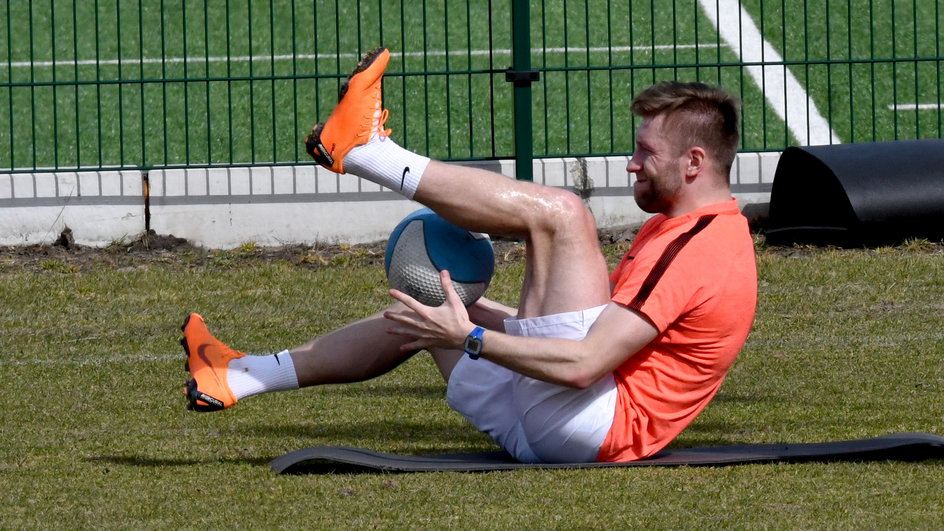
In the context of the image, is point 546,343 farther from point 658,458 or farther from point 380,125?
point 380,125

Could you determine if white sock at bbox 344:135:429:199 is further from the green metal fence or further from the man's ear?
the green metal fence

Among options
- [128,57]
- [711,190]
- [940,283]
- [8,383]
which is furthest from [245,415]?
[128,57]

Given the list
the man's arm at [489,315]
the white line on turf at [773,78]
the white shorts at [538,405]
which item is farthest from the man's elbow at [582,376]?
the white line on turf at [773,78]

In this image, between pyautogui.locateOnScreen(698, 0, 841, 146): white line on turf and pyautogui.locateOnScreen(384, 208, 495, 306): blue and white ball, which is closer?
pyautogui.locateOnScreen(384, 208, 495, 306): blue and white ball

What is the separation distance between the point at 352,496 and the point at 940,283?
18.0 feet

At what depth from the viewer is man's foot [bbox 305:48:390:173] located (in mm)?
4930

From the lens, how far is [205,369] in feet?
17.0

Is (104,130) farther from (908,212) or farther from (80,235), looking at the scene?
(908,212)

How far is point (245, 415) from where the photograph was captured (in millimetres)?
6141

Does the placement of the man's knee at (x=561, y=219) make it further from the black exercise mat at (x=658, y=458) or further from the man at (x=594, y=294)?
the black exercise mat at (x=658, y=458)

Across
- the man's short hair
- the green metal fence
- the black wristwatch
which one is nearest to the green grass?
the black wristwatch

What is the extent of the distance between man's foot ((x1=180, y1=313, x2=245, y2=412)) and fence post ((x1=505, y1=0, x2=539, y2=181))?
5.78 m

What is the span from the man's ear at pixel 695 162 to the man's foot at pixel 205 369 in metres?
1.72

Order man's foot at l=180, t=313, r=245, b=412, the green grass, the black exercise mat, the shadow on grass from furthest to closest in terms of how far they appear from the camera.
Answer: the shadow on grass → man's foot at l=180, t=313, r=245, b=412 → the black exercise mat → the green grass
